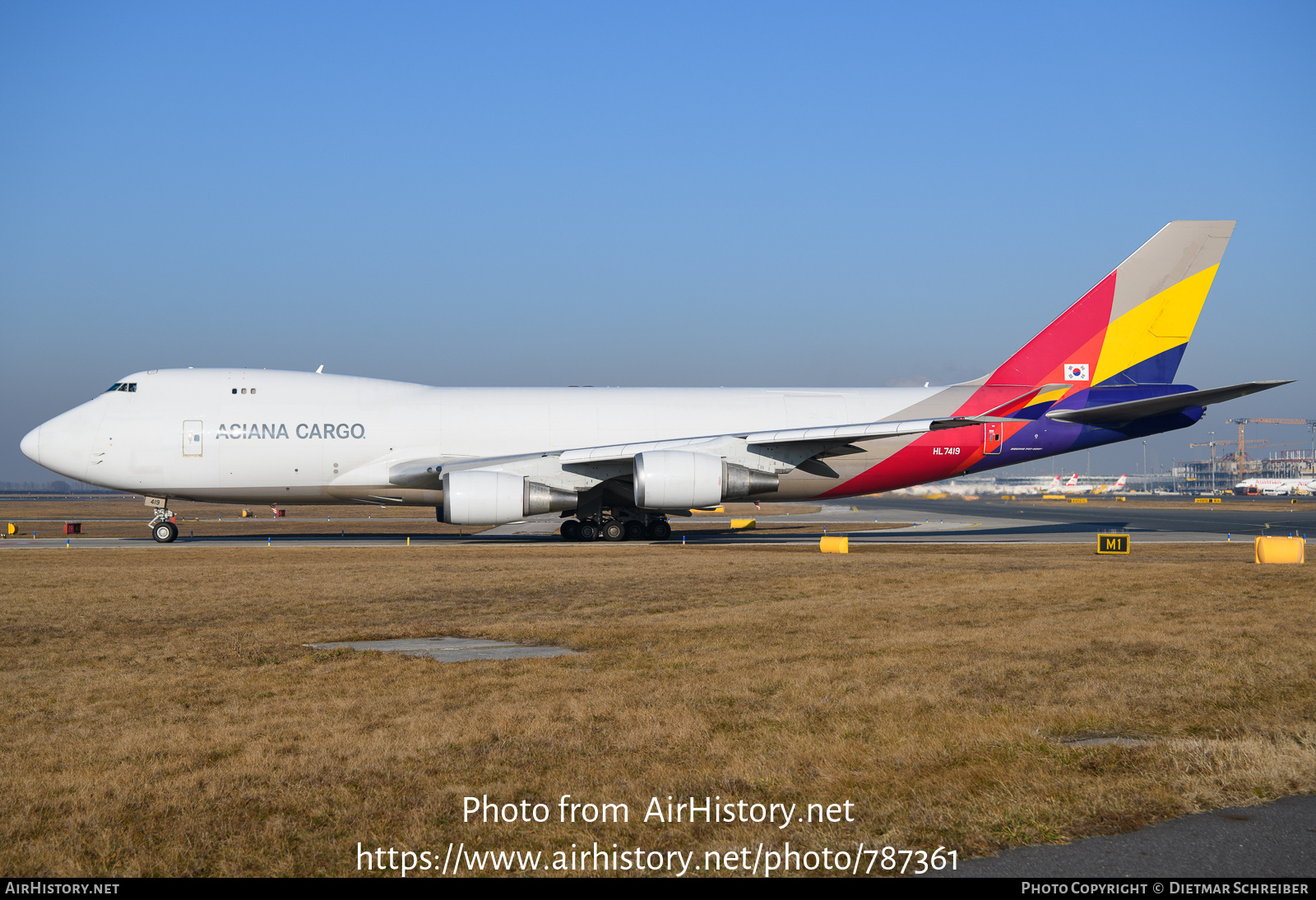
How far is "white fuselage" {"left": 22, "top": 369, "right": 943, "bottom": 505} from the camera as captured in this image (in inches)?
1117

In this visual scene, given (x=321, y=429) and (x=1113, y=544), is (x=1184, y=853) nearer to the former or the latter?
(x=1113, y=544)

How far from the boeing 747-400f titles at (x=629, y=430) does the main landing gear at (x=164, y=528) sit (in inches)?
2.3

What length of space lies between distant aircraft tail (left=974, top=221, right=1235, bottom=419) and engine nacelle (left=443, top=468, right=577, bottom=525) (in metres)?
14.6

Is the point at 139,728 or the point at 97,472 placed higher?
the point at 97,472

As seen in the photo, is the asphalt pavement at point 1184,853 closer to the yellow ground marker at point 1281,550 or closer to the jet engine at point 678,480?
the yellow ground marker at point 1281,550

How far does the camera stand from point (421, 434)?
29.0 meters

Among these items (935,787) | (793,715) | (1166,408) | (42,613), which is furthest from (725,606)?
(1166,408)

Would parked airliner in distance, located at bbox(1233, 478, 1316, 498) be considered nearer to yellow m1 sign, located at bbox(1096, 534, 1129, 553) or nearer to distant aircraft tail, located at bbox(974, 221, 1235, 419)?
distant aircraft tail, located at bbox(974, 221, 1235, 419)

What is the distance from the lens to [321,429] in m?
28.6

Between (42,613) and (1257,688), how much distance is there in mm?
14894

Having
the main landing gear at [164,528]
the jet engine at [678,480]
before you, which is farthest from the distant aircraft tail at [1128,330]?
the main landing gear at [164,528]

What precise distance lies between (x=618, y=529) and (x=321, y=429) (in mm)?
9415

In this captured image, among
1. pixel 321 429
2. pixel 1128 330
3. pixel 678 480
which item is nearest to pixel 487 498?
pixel 678 480
